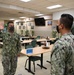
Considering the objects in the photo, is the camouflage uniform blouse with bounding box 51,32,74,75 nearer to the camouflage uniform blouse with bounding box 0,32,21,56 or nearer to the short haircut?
the short haircut

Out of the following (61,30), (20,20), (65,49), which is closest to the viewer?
(65,49)

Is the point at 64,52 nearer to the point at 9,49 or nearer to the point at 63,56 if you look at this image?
the point at 63,56

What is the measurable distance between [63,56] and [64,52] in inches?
1.6

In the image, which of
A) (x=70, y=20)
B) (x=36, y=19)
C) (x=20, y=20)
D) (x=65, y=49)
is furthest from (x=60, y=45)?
(x=20, y=20)

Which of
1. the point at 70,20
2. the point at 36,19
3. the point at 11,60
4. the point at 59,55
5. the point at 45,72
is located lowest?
the point at 45,72

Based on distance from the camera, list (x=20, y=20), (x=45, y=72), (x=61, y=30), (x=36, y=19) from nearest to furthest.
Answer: (x=61, y=30)
(x=45, y=72)
(x=36, y=19)
(x=20, y=20)

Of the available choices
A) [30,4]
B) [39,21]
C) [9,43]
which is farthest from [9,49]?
[39,21]

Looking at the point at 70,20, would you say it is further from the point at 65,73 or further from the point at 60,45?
the point at 65,73

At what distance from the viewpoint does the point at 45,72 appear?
3594mm

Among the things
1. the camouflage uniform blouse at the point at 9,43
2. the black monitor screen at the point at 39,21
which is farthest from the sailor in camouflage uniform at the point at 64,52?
the black monitor screen at the point at 39,21

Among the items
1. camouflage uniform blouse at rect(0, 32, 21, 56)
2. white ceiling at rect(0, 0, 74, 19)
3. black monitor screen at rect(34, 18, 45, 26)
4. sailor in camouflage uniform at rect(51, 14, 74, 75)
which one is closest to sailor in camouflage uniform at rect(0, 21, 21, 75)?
camouflage uniform blouse at rect(0, 32, 21, 56)

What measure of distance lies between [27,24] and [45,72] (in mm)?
8995

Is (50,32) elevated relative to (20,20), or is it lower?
lower

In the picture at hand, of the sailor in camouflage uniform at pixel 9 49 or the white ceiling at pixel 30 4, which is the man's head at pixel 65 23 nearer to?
the sailor in camouflage uniform at pixel 9 49
